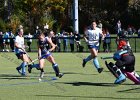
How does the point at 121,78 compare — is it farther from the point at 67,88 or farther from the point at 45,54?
the point at 45,54

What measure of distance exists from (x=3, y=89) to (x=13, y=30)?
34157 mm

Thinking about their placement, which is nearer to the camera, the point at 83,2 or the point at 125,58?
the point at 125,58

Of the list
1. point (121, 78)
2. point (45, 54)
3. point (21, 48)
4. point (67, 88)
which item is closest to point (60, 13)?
point (21, 48)

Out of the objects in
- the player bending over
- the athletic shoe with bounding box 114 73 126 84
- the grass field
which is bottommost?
the grass field

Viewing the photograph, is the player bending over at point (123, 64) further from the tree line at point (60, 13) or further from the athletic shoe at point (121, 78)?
the tree line at point (60, 13)

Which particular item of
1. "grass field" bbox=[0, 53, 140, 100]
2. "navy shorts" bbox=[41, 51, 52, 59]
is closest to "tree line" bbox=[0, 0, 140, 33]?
"grass field" bbox=[0, 53, 140, 100]

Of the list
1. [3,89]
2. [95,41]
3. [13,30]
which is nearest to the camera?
[3,89]

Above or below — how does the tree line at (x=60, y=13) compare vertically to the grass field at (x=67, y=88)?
above

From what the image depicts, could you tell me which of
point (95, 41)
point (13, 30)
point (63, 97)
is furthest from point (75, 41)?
point (63, 97)

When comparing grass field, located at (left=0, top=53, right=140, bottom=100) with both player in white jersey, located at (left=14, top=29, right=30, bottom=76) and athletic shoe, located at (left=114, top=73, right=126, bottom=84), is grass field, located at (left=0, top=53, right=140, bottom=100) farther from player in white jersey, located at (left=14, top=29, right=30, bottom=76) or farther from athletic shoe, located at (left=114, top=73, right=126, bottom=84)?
player in white jersey, located at (left=14, top=29, right=30, bottom=76)

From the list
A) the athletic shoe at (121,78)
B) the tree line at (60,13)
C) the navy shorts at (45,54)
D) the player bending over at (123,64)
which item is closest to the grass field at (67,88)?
the athletic shoe at (121,78)

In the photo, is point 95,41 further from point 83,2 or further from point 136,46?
point 83,2

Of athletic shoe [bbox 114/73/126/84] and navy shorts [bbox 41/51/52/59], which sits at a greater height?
navy shorts [bbox 41/51/52/59]

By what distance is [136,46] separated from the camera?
37156 millimetres
